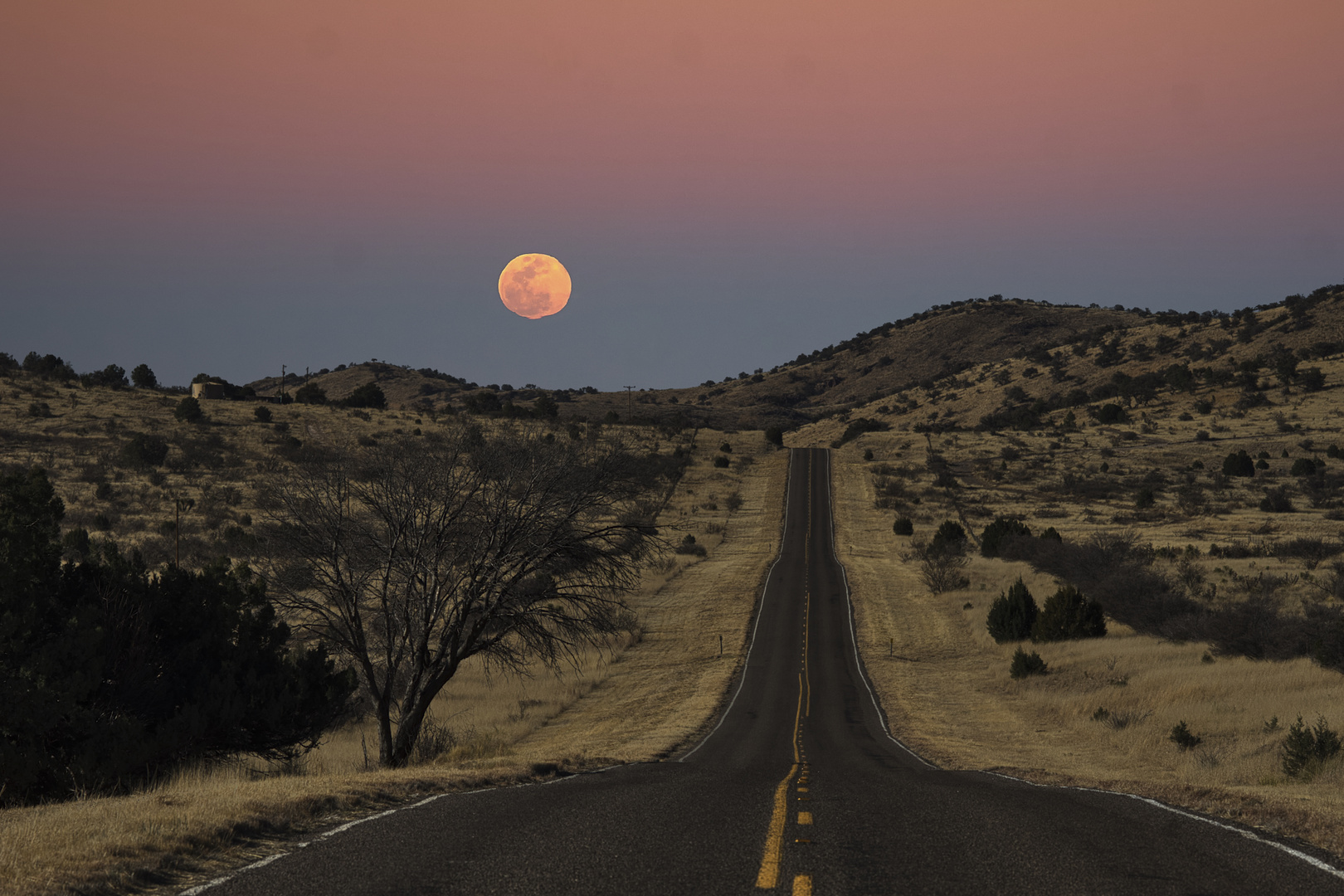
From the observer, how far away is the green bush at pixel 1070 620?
41125 mm

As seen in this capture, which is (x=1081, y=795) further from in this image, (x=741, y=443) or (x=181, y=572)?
(x=741, y=443)

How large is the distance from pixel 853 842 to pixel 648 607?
46.9 meters

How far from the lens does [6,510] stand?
1636 centimetres

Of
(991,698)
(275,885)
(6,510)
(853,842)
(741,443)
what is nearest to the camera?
(275,885)

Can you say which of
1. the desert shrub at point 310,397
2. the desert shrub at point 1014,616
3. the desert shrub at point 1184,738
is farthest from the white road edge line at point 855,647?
the desert shrub at point 310,397

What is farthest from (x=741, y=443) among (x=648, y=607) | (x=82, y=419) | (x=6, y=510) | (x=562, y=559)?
(x=6, y=510)

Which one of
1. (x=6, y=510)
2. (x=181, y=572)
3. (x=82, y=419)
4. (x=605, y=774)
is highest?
(x=82, y=419)

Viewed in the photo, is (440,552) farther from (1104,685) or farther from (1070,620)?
(1070,620)

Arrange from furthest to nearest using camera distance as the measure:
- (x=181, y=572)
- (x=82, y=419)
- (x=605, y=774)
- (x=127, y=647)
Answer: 1. (x=82, y=419)
2. (x=181, y=572)
3. (x=127, y=647)
4. (x=605, y=774)

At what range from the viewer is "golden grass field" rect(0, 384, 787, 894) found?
25.2 ft

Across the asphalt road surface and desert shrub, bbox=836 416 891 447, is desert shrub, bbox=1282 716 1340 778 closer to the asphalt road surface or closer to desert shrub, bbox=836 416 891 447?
the asphalt road surface

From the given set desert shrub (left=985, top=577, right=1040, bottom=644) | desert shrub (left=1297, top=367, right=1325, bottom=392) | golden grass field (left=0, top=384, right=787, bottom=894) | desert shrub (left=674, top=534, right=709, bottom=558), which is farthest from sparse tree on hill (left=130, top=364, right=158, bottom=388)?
desert shrub (left=1297, top=367, right=1325, bottom=392)

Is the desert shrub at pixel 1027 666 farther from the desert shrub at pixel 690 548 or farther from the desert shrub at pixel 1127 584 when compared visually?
the desert shrub at pixel 690 548

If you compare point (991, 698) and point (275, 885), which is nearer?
point (275, 885)
